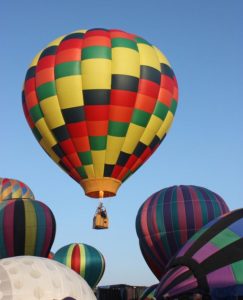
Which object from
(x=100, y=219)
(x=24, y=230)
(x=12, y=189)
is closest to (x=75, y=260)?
(x=24, y=230)

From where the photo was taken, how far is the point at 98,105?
17672 mm

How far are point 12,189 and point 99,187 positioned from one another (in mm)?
21111

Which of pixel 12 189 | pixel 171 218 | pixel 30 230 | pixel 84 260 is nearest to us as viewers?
pixel 171 218

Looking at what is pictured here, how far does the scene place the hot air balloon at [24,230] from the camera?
23109mm

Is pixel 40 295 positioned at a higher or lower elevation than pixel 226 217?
lower

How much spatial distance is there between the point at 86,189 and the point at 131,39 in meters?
6.06

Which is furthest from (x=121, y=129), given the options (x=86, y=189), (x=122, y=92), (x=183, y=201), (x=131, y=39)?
(x=183, y=201)

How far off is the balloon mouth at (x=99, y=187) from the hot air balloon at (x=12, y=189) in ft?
65.6

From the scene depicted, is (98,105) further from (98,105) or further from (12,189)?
(12,189)

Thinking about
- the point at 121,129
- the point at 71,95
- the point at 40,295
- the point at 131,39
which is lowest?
the point at 40,295

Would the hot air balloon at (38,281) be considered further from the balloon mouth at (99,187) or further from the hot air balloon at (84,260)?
the hot air balloon at (84,260)

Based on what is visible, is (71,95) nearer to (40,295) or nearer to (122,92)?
(122,92)

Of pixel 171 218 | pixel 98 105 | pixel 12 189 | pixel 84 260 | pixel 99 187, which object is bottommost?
pixel 84 260

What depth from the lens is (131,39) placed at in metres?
19.2
